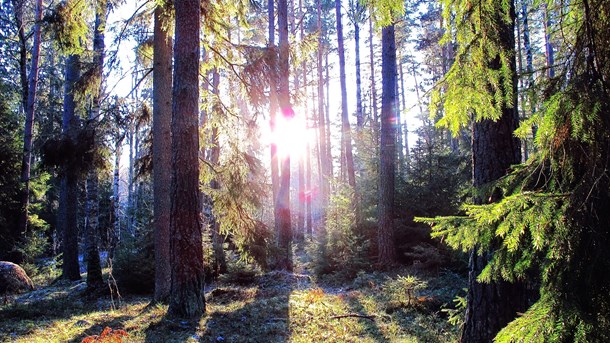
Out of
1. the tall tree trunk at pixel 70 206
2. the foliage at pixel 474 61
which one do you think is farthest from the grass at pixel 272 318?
the foliage at pixel 474 61

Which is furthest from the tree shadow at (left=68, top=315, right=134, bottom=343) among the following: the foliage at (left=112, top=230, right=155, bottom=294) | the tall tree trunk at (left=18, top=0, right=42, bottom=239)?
the tall tree trunk at (left=18, top=0, right=42, bottom=239)

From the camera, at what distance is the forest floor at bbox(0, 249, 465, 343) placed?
5551mm

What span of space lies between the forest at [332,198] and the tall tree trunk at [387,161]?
Result: 0.06 meters

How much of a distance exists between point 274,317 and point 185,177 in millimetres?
2910

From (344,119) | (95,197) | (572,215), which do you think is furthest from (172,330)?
(344,119)

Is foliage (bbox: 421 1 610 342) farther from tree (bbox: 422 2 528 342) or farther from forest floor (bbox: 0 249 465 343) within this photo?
forest floor (bbox: 0 249 465 343)

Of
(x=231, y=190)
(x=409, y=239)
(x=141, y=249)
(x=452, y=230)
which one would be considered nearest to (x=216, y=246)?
(x=141, y=249)

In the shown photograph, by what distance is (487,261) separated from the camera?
11.6ft

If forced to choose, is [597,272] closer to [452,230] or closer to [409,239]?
[452,230]

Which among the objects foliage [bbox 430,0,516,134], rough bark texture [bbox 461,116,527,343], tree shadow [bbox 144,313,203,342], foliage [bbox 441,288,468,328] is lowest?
tree shadow [bbox 144,313,203,342]

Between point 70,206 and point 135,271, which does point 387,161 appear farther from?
point 70,206

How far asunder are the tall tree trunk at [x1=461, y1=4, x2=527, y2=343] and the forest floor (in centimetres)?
159

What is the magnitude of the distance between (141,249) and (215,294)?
389 cm

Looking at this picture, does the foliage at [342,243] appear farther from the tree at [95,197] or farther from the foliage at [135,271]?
the tree at [95,197]
